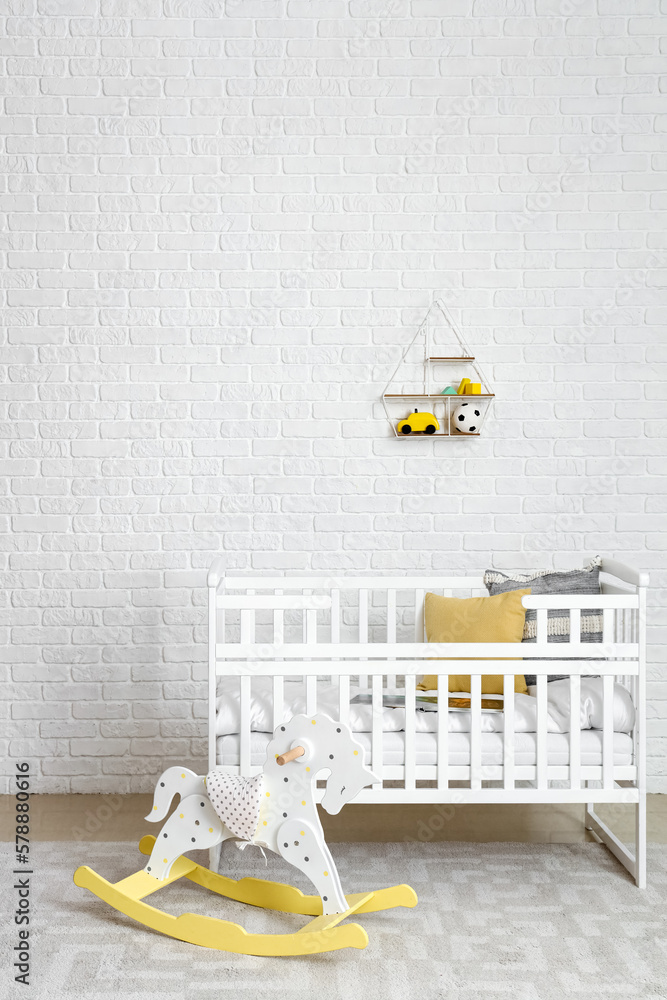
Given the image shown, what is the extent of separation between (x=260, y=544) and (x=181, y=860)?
1099 millimetres

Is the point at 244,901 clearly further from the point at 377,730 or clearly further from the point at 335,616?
the point at 335,616

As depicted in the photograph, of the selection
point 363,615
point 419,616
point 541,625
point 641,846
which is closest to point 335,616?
point 363,615

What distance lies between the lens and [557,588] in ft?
8.00

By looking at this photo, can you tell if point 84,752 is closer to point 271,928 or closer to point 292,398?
point 271,928

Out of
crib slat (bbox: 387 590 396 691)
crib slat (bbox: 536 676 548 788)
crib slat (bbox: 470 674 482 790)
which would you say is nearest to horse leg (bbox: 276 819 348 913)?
crib slat (bbox: 470 674 482 790)

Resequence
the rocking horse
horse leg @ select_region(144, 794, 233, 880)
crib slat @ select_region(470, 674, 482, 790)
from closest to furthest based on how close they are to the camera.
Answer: the rocking horse, horse leg @ select_region(144, 794, 233, 880), crib slat @ select_region(470, 674, 482, 790)

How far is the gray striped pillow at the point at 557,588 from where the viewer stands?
2.35m

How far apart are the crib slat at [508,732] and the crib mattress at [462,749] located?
3 centimetres

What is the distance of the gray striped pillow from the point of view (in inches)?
92.6

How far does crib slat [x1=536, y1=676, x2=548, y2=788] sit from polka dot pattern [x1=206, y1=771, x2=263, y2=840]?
2.30ft

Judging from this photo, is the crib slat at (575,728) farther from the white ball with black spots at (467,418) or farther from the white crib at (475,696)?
the white ball with black spots at (467,418)

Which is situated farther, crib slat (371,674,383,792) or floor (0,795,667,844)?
floor (0,795,667,844)

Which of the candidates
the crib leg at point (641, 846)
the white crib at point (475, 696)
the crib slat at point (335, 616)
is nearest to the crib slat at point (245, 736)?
the white crib at point (475, 696)

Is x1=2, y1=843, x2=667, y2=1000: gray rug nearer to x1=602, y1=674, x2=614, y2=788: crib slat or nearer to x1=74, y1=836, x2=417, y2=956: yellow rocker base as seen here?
x1=74, y1=836, x2=417, y2=956: yellow rocker base
